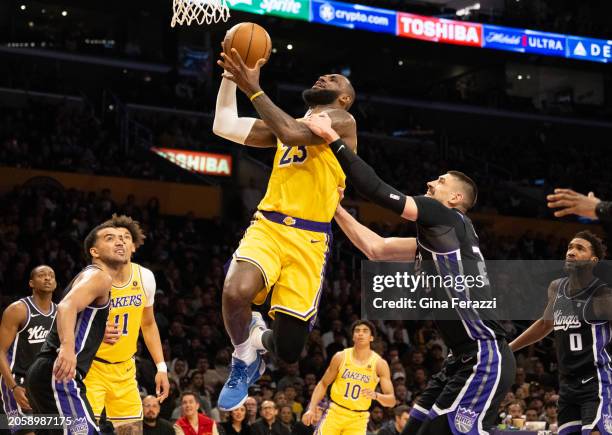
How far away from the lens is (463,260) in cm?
575

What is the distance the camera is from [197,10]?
22.5 ft

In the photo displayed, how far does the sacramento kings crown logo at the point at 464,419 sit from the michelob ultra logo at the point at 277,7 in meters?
14.9

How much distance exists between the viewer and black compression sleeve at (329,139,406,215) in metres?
5.52

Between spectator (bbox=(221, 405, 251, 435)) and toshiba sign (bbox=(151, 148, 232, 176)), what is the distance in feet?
38.4

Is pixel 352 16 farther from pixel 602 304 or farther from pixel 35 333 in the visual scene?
pixel 602 304

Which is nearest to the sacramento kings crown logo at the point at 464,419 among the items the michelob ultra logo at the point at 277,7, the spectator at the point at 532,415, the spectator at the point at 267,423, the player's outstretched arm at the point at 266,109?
the player's outstretched arm at the point at 266,109

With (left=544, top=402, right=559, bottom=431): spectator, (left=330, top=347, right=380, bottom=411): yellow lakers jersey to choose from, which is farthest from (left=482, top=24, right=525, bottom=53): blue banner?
(left=330, top=347, right=380, bottom=411): yellow lakers jersey

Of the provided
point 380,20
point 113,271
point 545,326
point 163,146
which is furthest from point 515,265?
point 113,271

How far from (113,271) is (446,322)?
2.72 m

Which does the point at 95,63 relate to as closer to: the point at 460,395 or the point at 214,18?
the point at 214,18

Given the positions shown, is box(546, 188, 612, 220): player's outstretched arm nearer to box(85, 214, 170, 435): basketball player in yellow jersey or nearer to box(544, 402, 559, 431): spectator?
box(85, 214, 170, 435): basketball player in yellow jersey

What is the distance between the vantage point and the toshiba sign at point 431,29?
75.9ft
